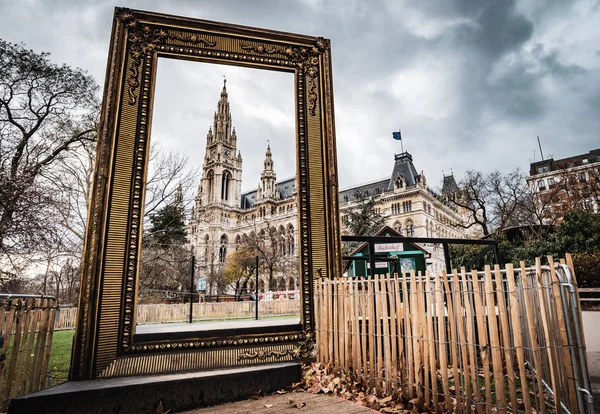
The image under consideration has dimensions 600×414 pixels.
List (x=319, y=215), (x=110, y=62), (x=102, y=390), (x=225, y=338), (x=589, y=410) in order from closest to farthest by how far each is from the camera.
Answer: (x=589, y=410) → (x=102, y=390) → (x=225, y=338) → (x=110, y=62) → (x=319, y=215)

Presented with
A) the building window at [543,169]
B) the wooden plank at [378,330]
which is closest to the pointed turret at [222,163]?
the wooden plank at [378,330]

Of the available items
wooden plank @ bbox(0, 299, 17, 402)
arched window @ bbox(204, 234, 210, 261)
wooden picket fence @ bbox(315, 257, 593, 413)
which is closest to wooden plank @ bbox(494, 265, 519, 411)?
wooden picket fence @ bbox(315, 257, 593, 413)

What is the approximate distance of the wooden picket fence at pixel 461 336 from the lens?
2.43m

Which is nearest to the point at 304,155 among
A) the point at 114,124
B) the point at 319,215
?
the point at 319,215

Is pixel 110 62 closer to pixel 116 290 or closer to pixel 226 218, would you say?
pixel 116 290

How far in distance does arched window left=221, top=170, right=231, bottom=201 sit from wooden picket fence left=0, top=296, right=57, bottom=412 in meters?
4.01

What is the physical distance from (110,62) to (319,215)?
352 centimetres

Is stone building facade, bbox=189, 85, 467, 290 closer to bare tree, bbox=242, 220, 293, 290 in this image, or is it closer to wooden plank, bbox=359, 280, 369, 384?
bare tree, bbox=242, 220, 293, 290

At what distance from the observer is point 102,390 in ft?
10.0

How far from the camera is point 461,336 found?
291 cm

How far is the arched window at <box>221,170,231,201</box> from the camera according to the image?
721cm

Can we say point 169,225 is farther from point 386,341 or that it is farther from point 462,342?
point 462,342

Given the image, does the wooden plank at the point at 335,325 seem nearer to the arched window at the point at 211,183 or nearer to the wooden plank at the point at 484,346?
the wooden plank at the point at 484,346

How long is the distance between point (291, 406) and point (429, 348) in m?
1.47
